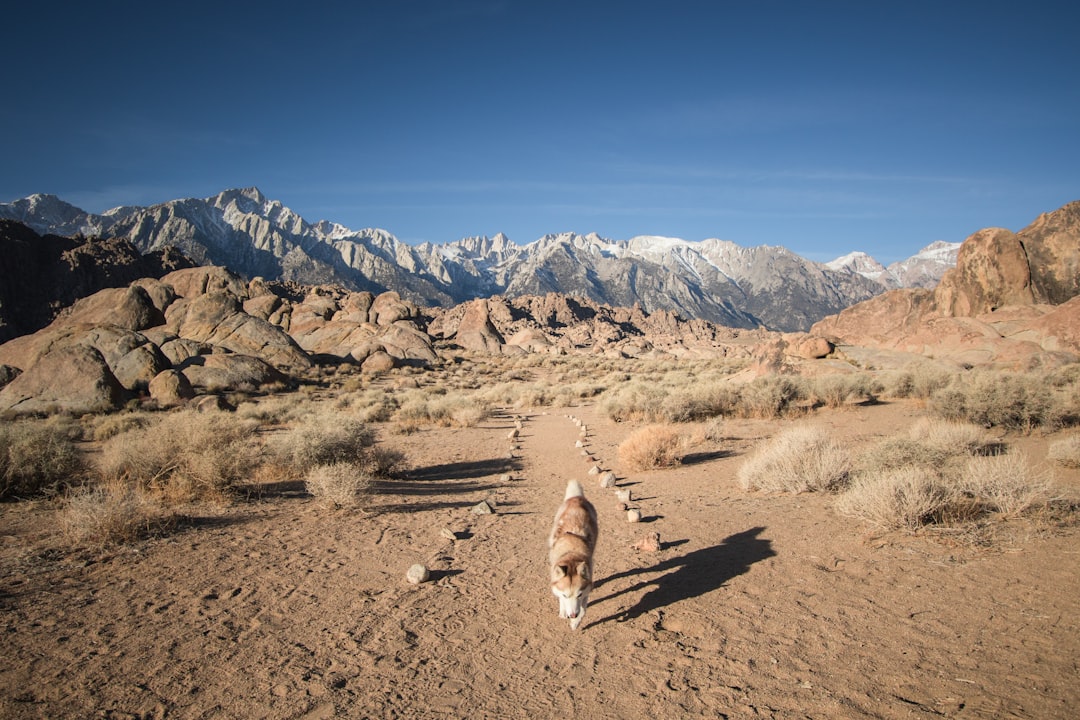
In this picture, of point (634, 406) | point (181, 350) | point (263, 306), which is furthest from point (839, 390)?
point (263, 306)

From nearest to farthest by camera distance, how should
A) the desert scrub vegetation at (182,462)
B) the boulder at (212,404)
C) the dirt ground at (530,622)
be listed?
the dirt ground at (530,622) < the desert scrub vegetation at (182,462) < the boulder at (212,404)

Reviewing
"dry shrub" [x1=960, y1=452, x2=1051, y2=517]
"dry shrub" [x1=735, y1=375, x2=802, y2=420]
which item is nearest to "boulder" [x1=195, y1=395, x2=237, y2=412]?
"dry shrub" [x1=735, y1=375, x2=802, y2=420]

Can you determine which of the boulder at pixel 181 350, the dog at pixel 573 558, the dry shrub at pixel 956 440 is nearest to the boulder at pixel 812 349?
the dry shrub at pixel 956 440

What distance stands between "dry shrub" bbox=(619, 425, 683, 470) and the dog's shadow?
3.91 m

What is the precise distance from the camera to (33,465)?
24.5 ft

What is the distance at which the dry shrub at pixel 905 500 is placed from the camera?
218 inches

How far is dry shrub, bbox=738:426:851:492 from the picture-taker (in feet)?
25.0

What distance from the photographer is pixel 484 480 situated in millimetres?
9898

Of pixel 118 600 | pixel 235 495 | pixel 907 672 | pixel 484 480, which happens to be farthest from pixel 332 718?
pixel 484 480

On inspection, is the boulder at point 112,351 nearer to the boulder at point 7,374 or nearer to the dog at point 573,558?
the boulder at point 7,374

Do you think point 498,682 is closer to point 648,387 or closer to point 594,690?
point 594,690

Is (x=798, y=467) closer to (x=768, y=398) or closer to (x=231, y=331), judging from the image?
(x=768, y=398)

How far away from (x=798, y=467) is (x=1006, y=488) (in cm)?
257

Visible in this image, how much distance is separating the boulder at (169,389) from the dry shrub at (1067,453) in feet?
76.3
